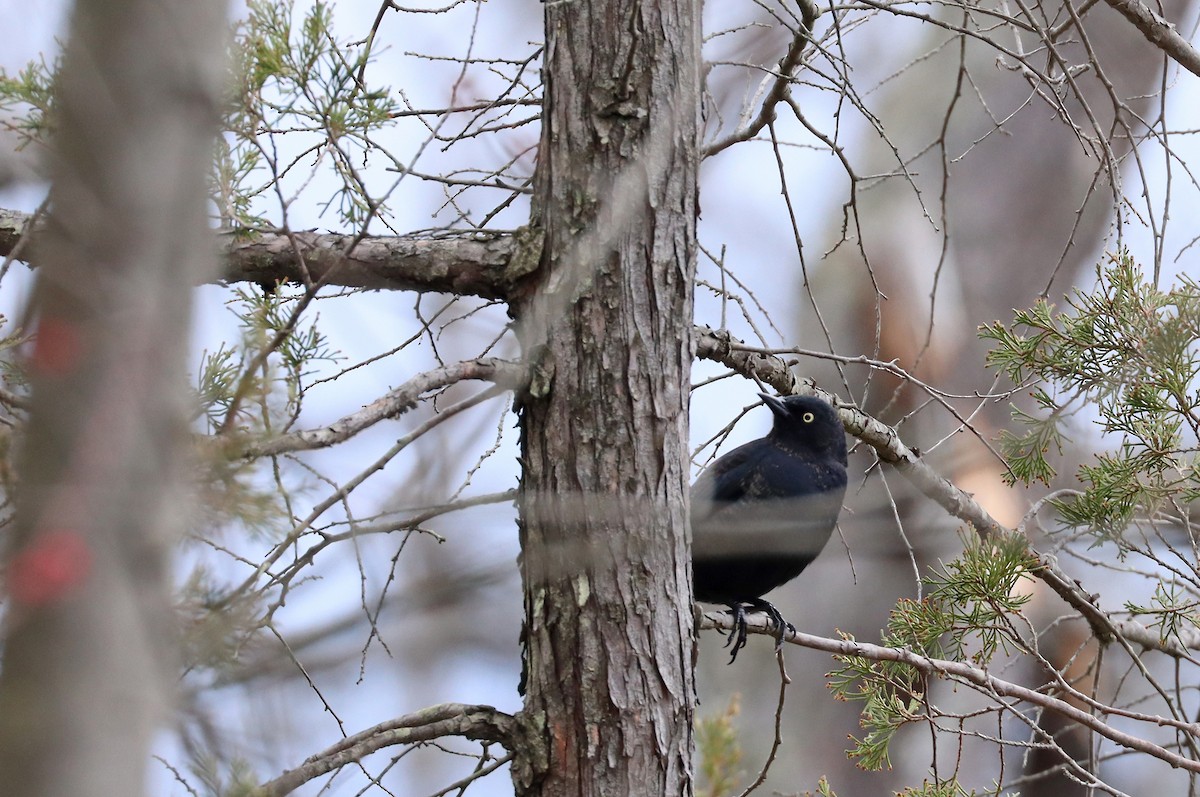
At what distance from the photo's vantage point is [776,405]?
349cm

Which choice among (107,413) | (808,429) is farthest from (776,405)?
(107,413)

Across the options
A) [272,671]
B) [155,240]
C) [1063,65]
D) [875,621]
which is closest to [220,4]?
[155,240]

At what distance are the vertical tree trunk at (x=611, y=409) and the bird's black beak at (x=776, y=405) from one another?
1.28 m

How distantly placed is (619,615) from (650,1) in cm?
120

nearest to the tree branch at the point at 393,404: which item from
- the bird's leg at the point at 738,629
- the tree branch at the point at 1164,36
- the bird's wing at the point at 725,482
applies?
the bird's leg at the point at 738,629

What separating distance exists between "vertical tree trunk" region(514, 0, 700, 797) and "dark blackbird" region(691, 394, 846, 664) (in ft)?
4.07

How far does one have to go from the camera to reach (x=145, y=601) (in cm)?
71

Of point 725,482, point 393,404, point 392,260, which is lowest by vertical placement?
point 393,404

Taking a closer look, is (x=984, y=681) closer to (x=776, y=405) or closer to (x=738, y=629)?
(x=738, y=629)

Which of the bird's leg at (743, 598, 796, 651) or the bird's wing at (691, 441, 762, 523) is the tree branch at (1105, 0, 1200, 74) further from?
the bird's leg at (743, 598, 796, 651)

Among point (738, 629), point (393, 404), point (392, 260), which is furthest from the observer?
point (738, 629)

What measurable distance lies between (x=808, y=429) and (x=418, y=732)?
2.13 m

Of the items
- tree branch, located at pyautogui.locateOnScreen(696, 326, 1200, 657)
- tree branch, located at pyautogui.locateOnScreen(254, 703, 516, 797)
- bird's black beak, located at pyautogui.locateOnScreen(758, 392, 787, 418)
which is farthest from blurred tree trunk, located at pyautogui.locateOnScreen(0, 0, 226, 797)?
bird's black beak, located at pyautogui.locateOnScreen(758, 392, 787, 418)

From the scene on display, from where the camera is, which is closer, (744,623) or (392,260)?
(392,260)
